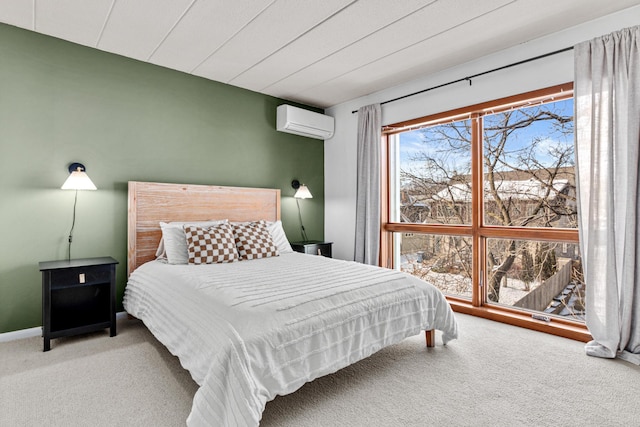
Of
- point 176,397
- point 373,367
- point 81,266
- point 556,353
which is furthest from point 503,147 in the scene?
point 81,266

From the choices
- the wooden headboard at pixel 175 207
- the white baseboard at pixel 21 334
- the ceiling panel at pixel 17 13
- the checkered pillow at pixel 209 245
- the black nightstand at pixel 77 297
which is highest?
the ceiling panel at pixel 17 13

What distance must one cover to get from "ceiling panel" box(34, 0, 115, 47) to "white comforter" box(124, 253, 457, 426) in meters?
2.03

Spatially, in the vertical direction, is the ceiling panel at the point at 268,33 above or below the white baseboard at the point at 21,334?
above

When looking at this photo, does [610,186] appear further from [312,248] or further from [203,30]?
[203,30]

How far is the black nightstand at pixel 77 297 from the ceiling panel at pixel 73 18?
192 centimetres

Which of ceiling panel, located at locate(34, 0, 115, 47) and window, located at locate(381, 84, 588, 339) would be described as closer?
ceiling panel, located at locate(34, 0, 115, 47)

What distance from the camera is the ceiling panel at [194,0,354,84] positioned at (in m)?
2.40

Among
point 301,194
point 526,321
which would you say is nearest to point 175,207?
point 301,194

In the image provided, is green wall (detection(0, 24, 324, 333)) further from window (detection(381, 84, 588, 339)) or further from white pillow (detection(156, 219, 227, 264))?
window (detection(381, 84, 588, 339))

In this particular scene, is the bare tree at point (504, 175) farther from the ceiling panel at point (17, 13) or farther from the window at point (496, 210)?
the ceiling panel at point (17, 13)

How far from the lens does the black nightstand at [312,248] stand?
4105mm

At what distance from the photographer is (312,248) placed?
4.17m

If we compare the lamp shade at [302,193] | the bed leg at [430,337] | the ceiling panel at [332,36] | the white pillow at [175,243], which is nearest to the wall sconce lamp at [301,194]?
the lamp shade at [302,193]

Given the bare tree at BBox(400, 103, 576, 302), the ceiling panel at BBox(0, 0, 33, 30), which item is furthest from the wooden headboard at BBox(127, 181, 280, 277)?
the bare tree at BBox(400, 103, 576, 302)
